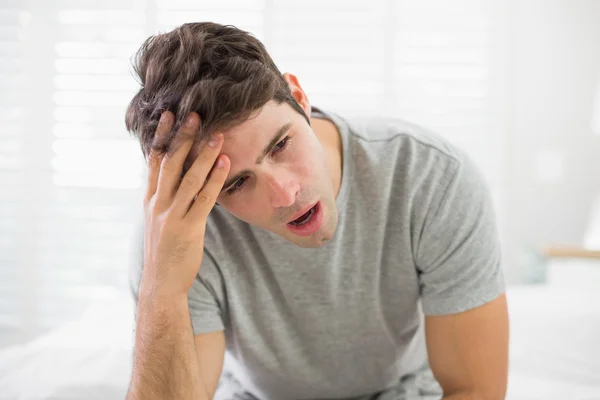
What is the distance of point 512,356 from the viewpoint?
178 cm

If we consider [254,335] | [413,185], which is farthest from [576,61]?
[254,335]

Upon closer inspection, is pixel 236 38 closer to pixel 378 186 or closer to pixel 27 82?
pixel 378 186

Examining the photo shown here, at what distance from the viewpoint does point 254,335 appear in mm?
1354

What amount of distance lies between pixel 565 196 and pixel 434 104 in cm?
79

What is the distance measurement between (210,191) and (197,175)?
35 mm

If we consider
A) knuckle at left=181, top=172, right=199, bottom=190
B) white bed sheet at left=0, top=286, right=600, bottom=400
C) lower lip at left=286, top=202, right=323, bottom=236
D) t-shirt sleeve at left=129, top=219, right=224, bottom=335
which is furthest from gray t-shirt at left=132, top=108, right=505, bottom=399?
white bed sheet at left=0, top=286, right=600, bottom=400

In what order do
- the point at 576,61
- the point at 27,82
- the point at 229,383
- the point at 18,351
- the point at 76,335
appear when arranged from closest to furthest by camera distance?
the point at 229,383, the point at 18,351, the point at 76,335, the point at 576,61, the point at 27,82

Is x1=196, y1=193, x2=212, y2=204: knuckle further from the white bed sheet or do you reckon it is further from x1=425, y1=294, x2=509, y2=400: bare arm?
the white bed sheet

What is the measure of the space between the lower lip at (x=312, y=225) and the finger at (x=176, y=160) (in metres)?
0.22

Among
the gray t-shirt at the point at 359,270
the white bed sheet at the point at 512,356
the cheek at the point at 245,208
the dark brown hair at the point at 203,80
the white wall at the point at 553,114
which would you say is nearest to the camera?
the dark brown hair at the point at 203,80

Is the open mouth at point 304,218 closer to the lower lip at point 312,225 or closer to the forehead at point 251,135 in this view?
the lower lip at point 312,225

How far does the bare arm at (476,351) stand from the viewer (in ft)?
3.94

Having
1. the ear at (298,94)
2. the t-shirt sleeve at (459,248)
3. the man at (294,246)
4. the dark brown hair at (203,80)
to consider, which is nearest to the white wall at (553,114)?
the man at (294,246)

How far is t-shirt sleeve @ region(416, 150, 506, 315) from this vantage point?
47.9 inches
